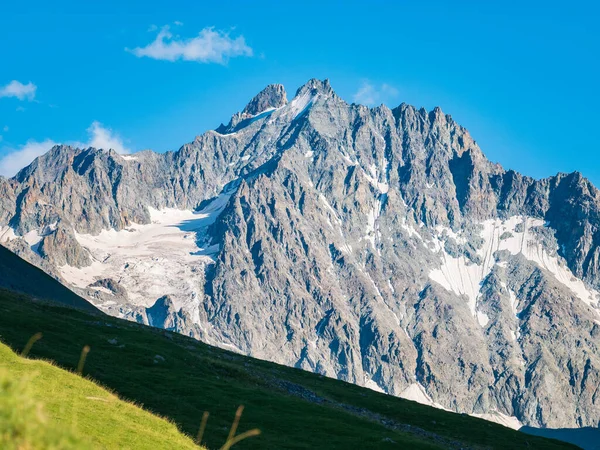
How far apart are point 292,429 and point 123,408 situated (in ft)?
56.7

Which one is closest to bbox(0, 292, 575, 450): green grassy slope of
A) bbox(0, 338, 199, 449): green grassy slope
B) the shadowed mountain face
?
bbox(0, 338, 199, 449): green grassy slope

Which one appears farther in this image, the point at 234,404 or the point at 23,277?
the point at 23,277

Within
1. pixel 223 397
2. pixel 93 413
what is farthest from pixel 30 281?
pixel 93 413

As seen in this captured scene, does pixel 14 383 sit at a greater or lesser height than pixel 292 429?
greater

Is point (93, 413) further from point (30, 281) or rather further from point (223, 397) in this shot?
point (30, 281)

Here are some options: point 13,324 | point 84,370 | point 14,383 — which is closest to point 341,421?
point 84,370

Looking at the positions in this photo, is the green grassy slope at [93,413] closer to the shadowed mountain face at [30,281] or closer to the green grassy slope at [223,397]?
the green grassy slope at [223,397]

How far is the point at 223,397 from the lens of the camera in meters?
52.8

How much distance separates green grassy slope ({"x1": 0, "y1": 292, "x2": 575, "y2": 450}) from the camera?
158 feet

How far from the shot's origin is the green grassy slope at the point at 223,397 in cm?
4812

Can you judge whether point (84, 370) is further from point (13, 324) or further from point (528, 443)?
point (528, 443)

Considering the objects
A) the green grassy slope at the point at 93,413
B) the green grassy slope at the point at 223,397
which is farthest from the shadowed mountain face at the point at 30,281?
the green grassy slope at the point at 93,413

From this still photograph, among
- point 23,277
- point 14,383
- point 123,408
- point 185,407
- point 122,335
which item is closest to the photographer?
→ point 14,383

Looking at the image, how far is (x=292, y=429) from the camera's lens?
49.0m
